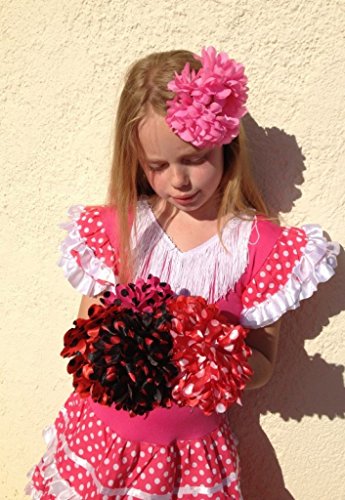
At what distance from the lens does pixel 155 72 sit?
769 mm

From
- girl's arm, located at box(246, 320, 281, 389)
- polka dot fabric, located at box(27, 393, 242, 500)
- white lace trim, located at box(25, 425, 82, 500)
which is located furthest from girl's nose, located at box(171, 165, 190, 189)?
white lace trim, located at box(25, 425, 82, 500)

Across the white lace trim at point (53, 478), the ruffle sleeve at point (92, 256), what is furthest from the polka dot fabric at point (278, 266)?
the white lace trim at point (53, 478)

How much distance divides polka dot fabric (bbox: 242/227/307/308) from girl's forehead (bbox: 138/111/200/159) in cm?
21

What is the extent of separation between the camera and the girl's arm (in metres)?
0.88

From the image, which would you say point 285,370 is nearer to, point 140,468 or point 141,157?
point 140,468

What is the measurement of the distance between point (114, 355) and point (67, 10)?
0.62m

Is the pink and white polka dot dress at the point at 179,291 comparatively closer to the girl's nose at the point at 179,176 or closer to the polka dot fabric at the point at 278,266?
the polka dot fabric at the point at 278,266

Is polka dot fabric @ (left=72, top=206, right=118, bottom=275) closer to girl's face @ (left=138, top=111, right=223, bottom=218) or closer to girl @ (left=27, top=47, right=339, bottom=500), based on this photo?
girl @ (left=27, top=47, right=339, bottom=500)

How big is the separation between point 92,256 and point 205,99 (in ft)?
1.14

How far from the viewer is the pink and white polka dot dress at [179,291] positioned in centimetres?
83

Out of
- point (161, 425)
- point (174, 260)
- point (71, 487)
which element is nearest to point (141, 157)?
point (174, 260)

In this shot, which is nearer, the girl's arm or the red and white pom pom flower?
the red and white pom pom flower

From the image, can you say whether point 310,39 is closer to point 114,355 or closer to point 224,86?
point 224,86

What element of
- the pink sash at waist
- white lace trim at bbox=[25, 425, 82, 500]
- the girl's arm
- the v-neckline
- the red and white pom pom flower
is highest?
the v-neckline
